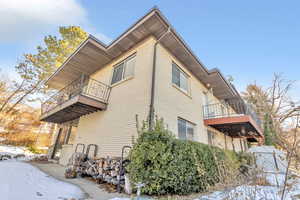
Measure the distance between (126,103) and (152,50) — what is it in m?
2.69

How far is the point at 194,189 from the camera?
4.53 metres

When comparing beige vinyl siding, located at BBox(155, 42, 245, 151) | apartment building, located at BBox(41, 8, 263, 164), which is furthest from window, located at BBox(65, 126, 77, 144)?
beige vinyl siding, located at BBox(155, 42, 245, 151)

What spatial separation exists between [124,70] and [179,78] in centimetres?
307

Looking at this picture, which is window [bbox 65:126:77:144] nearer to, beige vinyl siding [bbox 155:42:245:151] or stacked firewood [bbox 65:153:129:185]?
stacked firewood [bbox 65:153:129:185]

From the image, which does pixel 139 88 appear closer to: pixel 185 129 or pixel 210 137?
pixel 185 129

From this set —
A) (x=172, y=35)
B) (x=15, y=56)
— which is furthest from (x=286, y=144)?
(x=15, y=56)

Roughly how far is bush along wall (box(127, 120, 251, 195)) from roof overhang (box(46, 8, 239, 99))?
4214mm

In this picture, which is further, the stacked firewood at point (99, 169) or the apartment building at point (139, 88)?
the apartment building at point (139, 88)

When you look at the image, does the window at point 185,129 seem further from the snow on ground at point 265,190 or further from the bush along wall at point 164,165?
the snow on ground at point 265,190

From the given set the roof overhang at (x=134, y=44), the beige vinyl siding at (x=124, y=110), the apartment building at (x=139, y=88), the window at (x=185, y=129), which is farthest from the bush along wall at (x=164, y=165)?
the roof overhang at (x=134, y=44)

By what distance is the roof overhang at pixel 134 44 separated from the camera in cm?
621

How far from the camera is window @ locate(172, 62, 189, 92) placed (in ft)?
25.5

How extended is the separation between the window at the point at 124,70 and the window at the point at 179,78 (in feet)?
7.38

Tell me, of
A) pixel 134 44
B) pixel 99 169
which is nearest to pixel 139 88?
pixel 134 44
